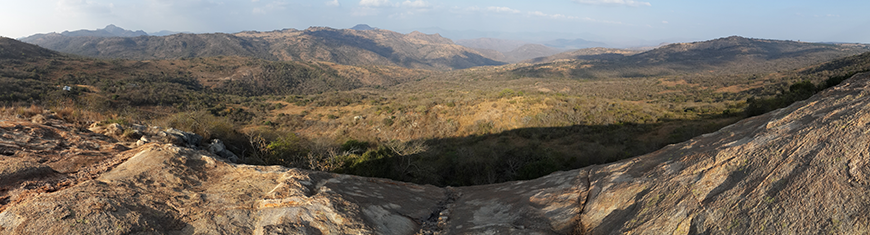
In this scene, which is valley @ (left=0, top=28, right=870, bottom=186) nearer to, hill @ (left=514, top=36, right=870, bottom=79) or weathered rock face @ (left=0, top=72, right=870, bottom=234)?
weathered rock face @ (left=0, top=72, right=870, bottom=234)

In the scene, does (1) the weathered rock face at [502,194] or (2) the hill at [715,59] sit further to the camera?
(2) the hill at [715,59]

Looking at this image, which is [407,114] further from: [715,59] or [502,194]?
[715,59]

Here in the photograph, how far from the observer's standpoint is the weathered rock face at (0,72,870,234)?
3.60 metres

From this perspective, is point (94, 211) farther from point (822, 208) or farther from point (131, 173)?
point (822, 208)

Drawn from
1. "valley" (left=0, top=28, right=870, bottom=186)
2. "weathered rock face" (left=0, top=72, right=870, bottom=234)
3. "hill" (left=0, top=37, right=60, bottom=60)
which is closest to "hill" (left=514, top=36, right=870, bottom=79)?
"valley" (left=0, top=28, right=870, bottom=186)

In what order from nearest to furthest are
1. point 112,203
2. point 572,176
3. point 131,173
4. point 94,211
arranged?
1. point 94,211
2. point 112,203
3. point 131,173
4. point 572,176

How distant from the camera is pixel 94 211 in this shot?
4086 mm

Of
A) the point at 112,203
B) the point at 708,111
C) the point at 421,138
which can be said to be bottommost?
the point at 421,138

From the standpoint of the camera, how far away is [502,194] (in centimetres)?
755

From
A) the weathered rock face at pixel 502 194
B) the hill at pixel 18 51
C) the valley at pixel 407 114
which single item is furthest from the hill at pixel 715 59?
the hill at pixel 18 51

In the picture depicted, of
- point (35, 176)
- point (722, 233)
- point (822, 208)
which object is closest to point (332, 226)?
point (35, 176)

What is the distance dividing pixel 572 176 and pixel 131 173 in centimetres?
882

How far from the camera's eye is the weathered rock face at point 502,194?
3.60 metres

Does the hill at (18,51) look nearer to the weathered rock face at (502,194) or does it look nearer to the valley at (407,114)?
the valley at (407,114)
